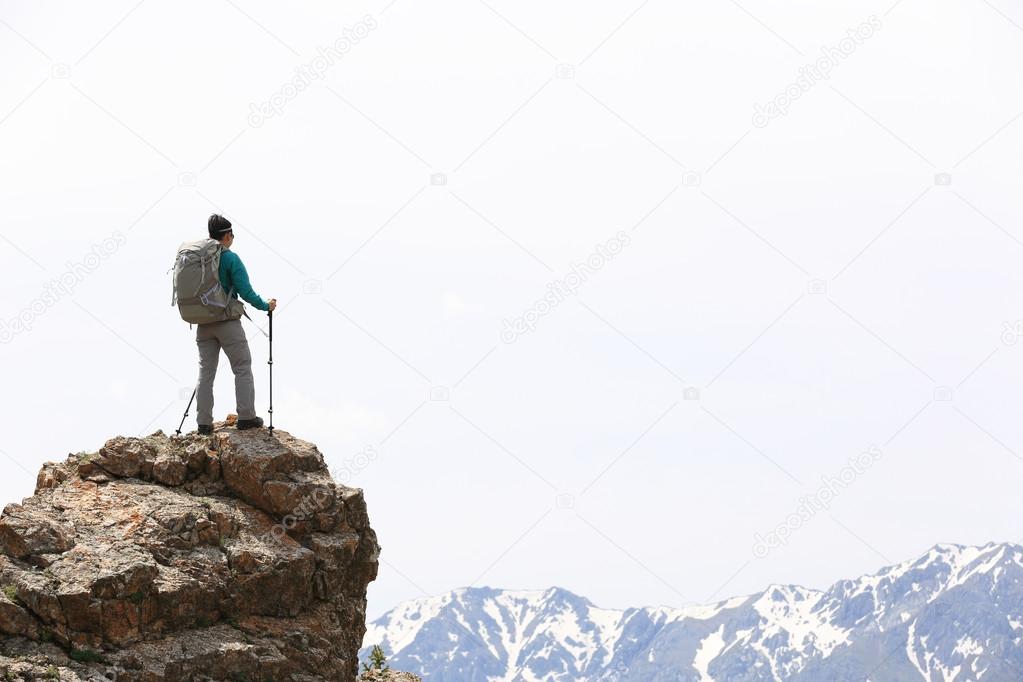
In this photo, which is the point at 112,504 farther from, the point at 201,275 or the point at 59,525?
the point at 201,275

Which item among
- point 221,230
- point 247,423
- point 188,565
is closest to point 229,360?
point 247,423

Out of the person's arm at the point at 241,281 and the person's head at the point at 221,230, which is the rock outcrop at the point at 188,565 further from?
the person's head at the point at 221,230

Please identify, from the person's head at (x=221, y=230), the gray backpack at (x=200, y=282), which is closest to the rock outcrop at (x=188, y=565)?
the gray backpack at (x=200, y=282)

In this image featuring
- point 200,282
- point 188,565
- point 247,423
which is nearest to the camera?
point 188,565

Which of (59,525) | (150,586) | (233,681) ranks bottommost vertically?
(233,681)

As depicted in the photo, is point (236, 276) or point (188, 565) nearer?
point (188, 565)

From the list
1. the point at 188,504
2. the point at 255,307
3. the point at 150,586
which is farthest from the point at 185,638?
the point at 255,307

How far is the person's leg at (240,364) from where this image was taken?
25.5 meters

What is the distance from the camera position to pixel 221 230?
83.1 ft

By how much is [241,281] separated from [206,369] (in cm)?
207

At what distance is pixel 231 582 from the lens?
2284 cm

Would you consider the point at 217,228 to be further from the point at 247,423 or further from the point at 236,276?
the point at 247,423

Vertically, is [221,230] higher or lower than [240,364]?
higher

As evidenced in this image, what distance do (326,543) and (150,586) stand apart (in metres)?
3.70
